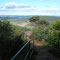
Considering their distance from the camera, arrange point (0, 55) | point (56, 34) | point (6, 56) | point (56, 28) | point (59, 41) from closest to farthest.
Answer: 1. point (0, 55)
2. point (6, 56)
3. point (59, 41)
4. point (56, 34)
5. point (56, 28)

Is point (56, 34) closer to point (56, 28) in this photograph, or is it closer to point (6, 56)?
point (56, 28)

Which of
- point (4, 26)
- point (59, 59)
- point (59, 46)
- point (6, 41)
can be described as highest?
point (4, 26)

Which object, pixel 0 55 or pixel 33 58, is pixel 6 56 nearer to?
pixel 0 55

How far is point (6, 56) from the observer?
3930mm

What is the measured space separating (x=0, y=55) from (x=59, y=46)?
267 cm

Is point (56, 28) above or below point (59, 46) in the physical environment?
above

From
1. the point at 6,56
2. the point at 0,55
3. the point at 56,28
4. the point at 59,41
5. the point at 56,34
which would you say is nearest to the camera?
the point at 0,55

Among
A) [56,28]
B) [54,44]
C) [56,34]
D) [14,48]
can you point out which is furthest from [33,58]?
[56,28]

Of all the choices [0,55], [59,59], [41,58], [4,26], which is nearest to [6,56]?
[0,55]

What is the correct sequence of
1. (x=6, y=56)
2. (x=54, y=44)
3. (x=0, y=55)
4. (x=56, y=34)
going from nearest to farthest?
1. (x=0, y=55)
2. (x=6, y=56)
3. (x=54, y=44)
4. (x=56, y=34)

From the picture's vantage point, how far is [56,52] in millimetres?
5078

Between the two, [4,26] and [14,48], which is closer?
[4,26]

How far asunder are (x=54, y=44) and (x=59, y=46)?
0.47 m

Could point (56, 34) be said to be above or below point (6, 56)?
above
